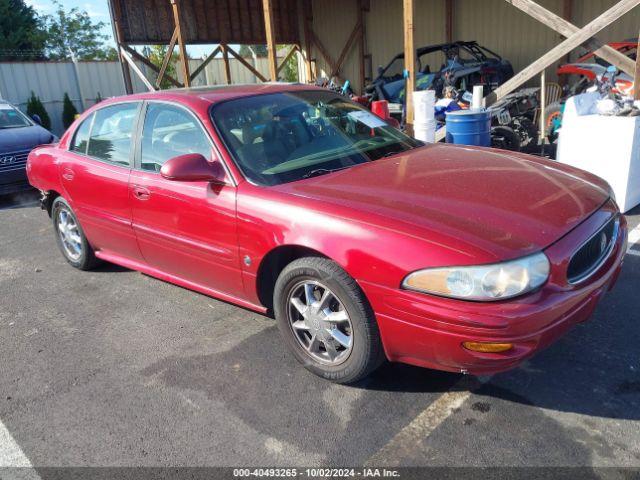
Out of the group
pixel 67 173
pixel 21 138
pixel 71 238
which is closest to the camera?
pixel 67 173

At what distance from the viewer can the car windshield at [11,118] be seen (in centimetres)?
918

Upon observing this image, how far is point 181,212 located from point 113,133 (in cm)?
123

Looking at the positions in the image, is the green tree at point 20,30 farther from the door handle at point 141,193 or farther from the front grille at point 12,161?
the door handle at point 141,193

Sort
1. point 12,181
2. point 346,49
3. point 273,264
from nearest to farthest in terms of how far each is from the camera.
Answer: point 273,264, point 12,181, point 346,49

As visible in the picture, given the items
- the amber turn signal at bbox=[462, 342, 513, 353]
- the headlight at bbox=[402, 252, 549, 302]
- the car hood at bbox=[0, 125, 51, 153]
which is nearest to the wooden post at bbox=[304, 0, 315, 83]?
the car hood at bbox=[0, 125, 51, 153]

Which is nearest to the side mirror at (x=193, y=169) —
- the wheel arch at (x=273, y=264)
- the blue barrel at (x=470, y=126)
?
the wheel arch at (x=273, y=264)

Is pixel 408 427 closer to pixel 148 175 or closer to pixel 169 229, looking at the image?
pixel 169 229

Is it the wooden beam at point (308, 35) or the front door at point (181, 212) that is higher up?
the wooden beam at point (308, 35)

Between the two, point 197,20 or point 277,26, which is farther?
point 277,26

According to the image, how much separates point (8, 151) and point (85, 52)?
35604 millimetres

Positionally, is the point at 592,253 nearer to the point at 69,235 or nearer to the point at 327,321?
the point at 327,321

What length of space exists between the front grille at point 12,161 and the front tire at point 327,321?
6.95 m

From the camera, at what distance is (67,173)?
4.45m

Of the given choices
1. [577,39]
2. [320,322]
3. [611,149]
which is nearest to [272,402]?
[320,322]
